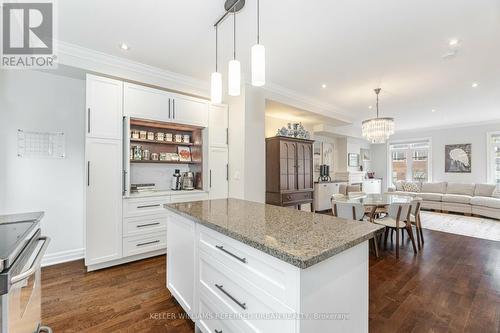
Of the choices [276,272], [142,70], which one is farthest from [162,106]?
[276,272]

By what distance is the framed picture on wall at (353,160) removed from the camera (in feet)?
25.0

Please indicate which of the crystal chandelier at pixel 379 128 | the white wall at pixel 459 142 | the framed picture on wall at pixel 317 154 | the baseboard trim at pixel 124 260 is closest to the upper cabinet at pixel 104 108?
the baseboard trim at pixel 124 260

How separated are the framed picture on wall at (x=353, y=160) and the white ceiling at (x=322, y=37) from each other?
3694 mm

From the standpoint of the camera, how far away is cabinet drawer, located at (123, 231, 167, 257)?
2959mm

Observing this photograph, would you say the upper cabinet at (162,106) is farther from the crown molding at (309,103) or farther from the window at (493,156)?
the window at (493,156)

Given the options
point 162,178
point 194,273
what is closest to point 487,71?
point 194,273

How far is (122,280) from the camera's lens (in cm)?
254

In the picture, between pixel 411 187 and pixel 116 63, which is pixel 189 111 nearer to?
pixel 116 63

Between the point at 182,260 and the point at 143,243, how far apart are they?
156 centimetres

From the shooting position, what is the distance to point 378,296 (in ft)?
7.23

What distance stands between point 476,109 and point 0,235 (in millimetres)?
8445

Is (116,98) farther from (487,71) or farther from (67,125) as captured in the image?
(487,71)

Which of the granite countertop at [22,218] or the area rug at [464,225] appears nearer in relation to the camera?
the granite countertop at [22,218]

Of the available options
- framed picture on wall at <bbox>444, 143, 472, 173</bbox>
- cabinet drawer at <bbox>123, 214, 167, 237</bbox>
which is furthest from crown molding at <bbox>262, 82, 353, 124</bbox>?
framed picture on wall at <bbox>444, 143, 472, 173</bbox>
